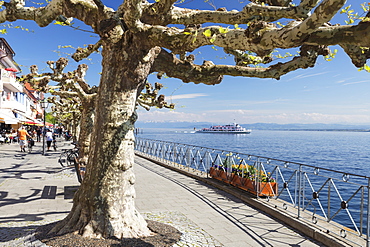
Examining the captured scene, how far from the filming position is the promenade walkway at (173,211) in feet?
17.7

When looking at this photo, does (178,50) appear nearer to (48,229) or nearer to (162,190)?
(48,229)

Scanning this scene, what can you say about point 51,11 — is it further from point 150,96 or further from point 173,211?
point 150,96

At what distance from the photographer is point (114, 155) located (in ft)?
16.3

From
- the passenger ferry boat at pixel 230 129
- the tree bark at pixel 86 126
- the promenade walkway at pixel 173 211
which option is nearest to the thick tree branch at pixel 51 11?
the promenade walkway at pixel 173 211

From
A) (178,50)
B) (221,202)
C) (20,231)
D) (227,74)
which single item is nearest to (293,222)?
(221,202)

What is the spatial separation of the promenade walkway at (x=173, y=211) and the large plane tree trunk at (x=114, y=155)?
2.96 feet

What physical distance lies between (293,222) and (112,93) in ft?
14.7

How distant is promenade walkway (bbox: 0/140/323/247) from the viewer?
5.38m

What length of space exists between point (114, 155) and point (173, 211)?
2.78m

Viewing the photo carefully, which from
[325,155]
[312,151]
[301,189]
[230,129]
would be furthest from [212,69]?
[230,129]

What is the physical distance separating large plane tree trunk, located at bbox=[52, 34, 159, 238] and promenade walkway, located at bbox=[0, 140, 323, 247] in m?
0.90

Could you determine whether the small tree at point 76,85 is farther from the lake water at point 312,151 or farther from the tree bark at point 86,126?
the lake water at point 312,151

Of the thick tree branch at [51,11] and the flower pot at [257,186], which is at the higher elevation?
the thick tree branch at [51,11]

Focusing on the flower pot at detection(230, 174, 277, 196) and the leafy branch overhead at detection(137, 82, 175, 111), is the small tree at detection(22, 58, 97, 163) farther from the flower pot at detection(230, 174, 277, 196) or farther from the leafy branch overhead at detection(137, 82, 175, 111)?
the flower pot at detection(230, 174, 277, 196)
